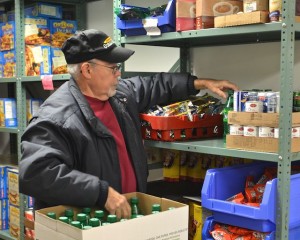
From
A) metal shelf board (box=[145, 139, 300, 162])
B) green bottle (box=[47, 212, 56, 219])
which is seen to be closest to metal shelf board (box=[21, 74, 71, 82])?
metal shelf board (box=[145, 139, 300, 162])

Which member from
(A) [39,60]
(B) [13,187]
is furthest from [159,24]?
(B) [13,187]

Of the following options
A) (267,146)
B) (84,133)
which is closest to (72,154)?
(84,133)

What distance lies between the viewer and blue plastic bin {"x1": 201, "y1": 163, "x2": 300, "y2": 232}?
6.46 ft

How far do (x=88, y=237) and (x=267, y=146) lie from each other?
0.88 metres

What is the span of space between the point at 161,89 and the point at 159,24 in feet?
1.25

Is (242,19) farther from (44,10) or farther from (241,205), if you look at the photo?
(44,10)

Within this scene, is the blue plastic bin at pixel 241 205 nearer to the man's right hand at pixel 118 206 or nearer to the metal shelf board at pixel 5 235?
the man's right hand at pixel 118 206

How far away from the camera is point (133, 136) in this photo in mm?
2428

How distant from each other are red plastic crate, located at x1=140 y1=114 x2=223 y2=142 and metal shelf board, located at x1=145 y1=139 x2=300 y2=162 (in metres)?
0.03

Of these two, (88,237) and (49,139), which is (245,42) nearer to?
(49,139)

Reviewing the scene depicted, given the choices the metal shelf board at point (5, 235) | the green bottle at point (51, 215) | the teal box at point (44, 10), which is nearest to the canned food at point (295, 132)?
the green bottle at point (51, 215)

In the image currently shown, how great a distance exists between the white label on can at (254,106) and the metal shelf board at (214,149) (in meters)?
0.19

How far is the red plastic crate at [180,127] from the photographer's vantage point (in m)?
2.41

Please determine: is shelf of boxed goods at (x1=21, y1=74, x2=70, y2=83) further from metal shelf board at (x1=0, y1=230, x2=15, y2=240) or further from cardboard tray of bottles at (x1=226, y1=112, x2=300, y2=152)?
cardboard tray of bottles at (x1=226, y1=112, x2=300, y2=152)
